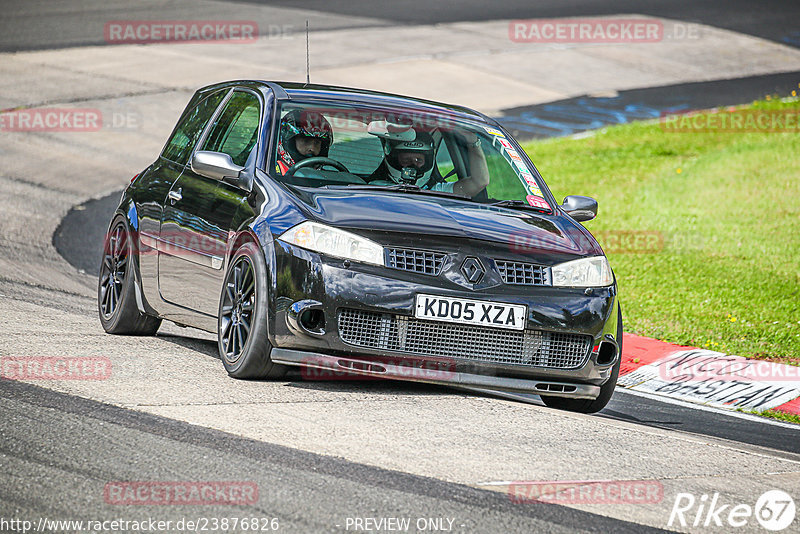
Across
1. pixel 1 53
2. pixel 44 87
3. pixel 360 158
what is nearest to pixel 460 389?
pixel 360 158

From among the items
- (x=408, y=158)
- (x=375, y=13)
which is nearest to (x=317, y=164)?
(x=408, y=158)

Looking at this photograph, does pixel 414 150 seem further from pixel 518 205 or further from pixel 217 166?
pixel 217 166

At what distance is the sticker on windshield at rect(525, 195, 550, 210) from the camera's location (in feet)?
24.3

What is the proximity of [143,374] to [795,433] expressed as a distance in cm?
412

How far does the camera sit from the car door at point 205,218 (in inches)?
281

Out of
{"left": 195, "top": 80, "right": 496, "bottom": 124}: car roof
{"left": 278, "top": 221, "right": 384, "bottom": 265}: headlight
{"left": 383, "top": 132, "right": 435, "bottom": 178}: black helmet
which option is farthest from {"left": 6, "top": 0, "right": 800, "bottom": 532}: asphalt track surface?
{"left": 195, "top": 80, "right": 496, "bottom": 124}: car roof

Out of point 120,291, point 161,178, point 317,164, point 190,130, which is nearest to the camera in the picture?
point 317,164

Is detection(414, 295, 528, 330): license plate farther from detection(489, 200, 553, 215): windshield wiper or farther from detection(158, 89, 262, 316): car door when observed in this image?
detection(158, 89, 262, 316): car door

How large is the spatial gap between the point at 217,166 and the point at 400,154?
1189mm

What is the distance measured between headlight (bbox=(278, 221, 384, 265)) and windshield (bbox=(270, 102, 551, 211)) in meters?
0.75

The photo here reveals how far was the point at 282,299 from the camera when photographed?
6.31 metres

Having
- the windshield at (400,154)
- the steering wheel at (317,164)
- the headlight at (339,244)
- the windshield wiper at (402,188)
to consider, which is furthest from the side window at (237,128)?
the headlight at (339,244)

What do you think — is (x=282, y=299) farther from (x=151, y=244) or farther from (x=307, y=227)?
(x=151, y=244)

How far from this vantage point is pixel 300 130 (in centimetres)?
740
